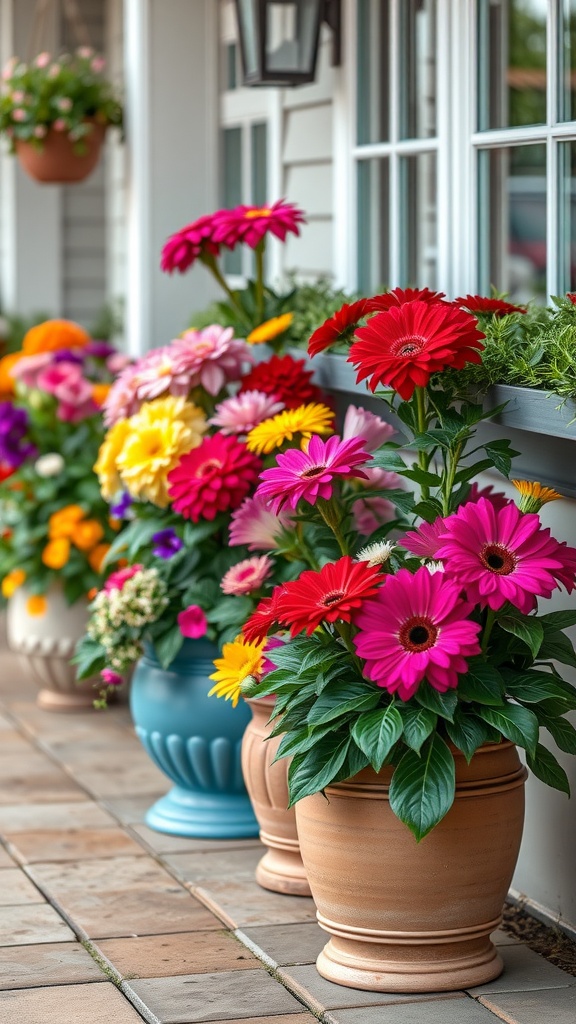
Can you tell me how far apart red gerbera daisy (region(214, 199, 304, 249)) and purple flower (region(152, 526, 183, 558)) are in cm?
68

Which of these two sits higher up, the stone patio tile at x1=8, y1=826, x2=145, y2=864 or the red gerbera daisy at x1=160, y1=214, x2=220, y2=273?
the red gerbera daisy at x1=160, y1=214, x2=220, y2=273

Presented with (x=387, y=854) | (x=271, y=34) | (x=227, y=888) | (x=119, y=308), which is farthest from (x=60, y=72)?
(x=387, y=854)

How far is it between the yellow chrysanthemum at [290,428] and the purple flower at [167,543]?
0.55m

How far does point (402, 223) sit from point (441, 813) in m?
1.81

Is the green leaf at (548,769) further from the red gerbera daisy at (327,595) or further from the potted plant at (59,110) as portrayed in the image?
the potted plant at (59,110)

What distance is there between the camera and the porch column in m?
4.80

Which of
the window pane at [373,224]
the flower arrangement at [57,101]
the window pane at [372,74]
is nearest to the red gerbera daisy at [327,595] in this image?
the window pane at [373,224]

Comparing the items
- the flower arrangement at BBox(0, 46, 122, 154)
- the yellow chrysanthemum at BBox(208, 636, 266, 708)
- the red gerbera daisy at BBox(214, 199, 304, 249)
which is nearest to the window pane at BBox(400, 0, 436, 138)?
the red gerbera daisy at BBox(214, 199, 304, 249)

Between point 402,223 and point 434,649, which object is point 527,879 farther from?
point 402,223

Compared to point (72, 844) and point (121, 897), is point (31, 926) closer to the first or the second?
point (121, 897)

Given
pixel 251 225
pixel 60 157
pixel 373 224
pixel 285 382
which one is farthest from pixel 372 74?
pixel 60 157

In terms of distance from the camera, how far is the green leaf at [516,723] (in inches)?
92.5

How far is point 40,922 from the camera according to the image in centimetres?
291

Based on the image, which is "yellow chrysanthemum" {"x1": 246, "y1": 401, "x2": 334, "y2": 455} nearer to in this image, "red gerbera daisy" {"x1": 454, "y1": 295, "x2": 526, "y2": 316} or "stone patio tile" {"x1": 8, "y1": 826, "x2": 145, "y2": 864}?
"red gerbera daisy" {"x1": 454, "y1": 295, "x2": 526, "y2": 316}
